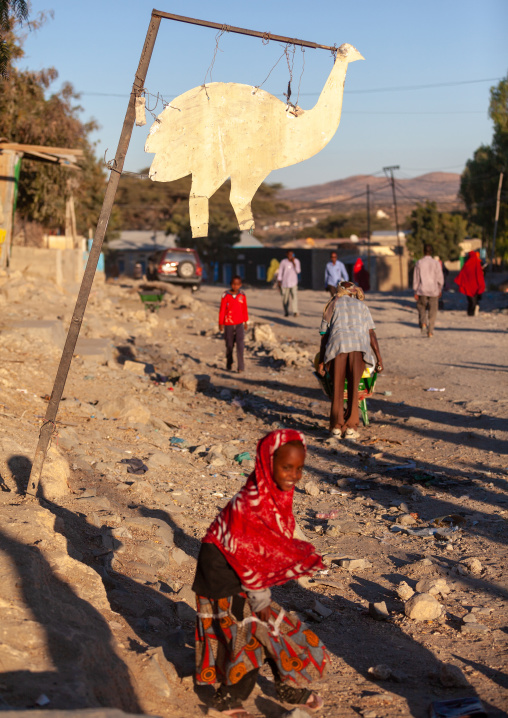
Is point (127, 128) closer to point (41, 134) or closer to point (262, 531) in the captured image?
point (262, 531)

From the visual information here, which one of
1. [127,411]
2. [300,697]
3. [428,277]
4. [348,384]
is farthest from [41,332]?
[300,697]

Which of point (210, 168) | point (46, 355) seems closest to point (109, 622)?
point (210, 168)

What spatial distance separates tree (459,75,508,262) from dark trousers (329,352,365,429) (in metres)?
34.8

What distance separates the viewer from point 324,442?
770cm

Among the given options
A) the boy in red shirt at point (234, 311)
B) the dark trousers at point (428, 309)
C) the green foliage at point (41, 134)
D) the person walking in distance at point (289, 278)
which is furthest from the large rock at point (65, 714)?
the green foliage at point (41, 134)

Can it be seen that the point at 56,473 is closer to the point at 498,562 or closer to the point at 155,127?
the point at 155,127

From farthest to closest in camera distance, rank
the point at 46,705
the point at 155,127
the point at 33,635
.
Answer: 1. the point at 155,127
2. the point at 33,635
3. the point at 46,705

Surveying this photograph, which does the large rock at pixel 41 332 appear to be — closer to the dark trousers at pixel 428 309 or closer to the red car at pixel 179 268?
the dark trousers at pixel 428 309

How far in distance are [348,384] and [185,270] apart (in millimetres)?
19694

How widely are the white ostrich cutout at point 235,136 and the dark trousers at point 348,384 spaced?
11.2 feet

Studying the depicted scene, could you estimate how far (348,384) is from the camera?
304 inches

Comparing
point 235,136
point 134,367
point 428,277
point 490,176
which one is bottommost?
point 134,367

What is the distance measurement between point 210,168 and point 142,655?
2.62m

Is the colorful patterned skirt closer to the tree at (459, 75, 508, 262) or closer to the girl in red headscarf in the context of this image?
the girl in red headscarf
